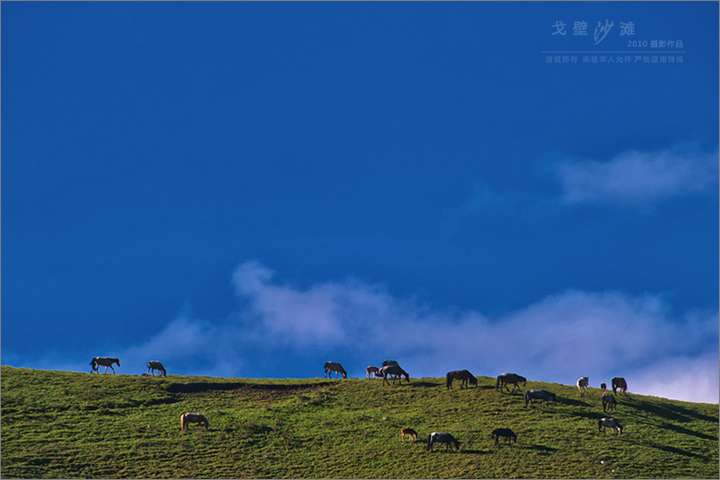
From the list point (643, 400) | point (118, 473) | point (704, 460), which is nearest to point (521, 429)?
point (704, 460)

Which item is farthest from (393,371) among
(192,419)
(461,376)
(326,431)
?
(192,419)

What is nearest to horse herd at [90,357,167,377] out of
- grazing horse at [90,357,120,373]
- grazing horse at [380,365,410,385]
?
grazing horse at [90,357,120,373]

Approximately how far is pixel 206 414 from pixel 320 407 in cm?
955

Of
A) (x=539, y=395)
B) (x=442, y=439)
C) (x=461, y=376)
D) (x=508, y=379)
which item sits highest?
(x=461, y=376)

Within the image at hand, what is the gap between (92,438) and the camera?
47.7m

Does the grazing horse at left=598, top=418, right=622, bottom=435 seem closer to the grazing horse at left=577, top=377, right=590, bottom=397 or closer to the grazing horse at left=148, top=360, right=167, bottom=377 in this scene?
the grazing horse at left=577, top=377, right=590, bottom=397

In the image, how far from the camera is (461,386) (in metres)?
58.4

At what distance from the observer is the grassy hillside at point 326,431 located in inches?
1666

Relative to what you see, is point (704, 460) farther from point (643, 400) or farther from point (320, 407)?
point (320, 407)

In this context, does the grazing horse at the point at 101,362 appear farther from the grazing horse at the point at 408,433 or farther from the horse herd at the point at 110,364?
the grazing horse at the point at 408,433

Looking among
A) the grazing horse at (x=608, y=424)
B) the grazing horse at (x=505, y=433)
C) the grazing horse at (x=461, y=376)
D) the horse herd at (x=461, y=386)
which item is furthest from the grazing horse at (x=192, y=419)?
the grazing horse at (x=608, y=424)

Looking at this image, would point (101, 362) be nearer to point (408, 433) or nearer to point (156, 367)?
point (156, 367)

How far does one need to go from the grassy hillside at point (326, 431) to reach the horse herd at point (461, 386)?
0.76 metres

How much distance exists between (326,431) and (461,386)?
15.2 meters
